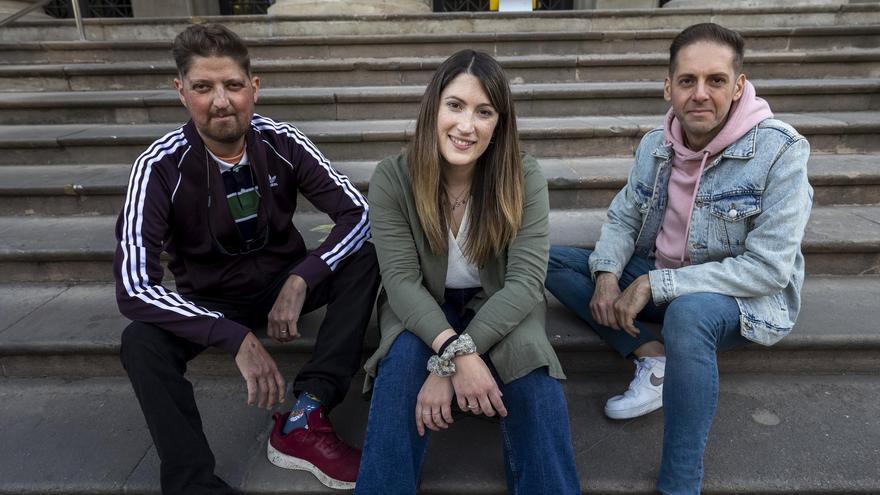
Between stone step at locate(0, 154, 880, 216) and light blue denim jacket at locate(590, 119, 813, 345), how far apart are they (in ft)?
3.73

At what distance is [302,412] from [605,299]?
118 centimetres

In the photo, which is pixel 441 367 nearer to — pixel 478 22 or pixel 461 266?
pixel 461 266

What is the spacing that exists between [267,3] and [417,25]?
3589 mm

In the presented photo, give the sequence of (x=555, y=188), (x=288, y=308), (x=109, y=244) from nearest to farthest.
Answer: (x=288, y=308) → (x=109, y=244) → (x=555, y=188)

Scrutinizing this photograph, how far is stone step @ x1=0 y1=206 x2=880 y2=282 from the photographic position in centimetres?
245

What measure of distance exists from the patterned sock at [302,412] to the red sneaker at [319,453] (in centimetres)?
1

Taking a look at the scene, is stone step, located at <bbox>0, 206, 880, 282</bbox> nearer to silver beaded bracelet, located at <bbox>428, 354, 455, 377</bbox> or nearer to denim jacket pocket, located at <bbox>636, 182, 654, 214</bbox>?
denim jacket pocket, located at <bbox>636, 182, 654, 214</bbox>

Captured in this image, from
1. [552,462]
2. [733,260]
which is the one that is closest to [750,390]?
[733,260]

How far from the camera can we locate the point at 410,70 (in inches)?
168

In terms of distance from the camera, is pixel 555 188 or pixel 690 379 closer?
pixel 690 379

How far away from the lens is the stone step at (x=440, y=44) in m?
4.40

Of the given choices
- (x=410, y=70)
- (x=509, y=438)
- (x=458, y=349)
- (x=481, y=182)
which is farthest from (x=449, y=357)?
(x=410, y=70)

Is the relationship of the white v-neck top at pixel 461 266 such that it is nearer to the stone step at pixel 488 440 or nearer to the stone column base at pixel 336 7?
the stone step at pixel 488 440

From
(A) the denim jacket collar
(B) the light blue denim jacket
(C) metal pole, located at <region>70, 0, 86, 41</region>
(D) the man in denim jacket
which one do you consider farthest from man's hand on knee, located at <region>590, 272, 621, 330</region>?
(C) metal pole, located at <region>70, 0, 86, 41</region>
